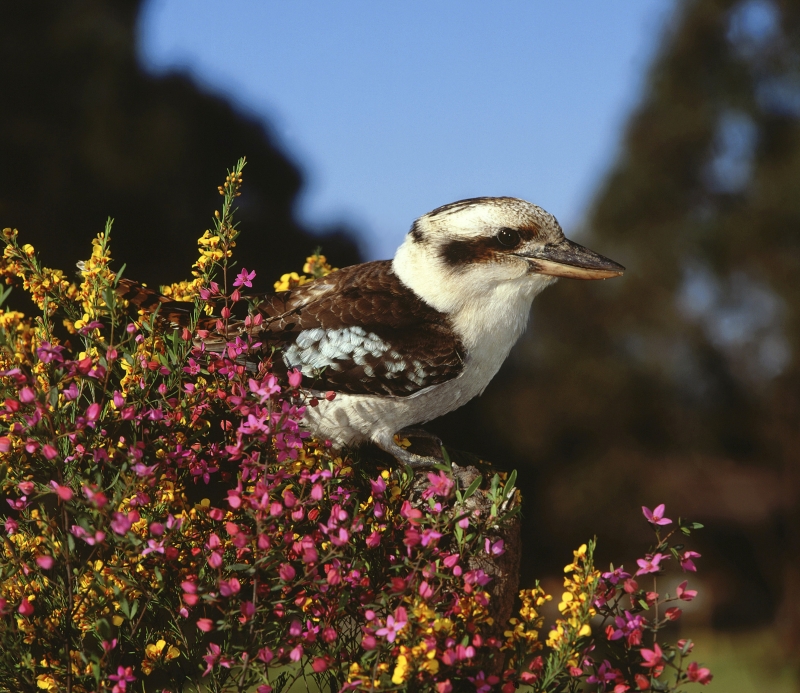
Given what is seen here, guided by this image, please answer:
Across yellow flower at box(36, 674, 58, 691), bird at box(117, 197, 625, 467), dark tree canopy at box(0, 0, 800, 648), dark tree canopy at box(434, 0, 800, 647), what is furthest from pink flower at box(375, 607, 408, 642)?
dark tree canopy at box(434, 0, 800, 647)

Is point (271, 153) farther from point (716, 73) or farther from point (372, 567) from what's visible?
point (372, 567)

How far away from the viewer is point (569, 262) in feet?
11.6

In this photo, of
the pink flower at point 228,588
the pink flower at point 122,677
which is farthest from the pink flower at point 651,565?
the pink flower at point 122,677

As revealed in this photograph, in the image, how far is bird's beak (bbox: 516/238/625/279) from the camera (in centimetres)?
350

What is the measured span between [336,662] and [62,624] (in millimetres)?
852

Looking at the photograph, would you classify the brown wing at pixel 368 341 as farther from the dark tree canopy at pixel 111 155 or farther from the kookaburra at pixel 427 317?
the dark tree canopy at pixel 111 155

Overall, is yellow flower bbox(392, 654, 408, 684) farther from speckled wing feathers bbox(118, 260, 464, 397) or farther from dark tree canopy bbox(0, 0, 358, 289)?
dark tree canopy bbox(0, 0, 358, 289)


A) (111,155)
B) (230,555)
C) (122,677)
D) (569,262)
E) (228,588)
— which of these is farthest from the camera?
(111,155)

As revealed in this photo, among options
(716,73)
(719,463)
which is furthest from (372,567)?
(716,73)

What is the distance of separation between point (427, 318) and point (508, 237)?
0.49 m

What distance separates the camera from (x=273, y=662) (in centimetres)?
228

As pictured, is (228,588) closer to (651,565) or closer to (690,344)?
(651,565)

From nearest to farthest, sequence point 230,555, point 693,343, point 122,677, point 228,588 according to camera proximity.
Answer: point 228,588
point 122,677
point 230,555
point 693,343

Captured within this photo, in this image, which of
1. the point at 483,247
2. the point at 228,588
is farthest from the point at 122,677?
the point at 483,247
